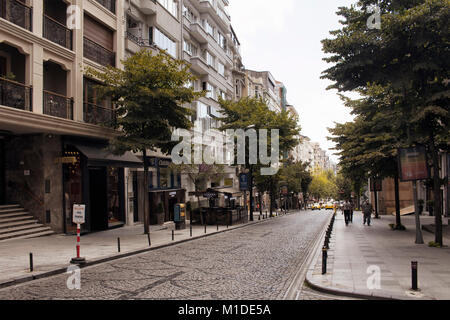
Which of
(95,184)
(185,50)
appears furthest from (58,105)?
(185,50)

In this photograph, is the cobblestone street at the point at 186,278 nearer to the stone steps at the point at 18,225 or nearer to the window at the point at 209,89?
the stone steps at the point at 18,225

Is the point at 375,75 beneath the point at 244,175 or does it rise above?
above

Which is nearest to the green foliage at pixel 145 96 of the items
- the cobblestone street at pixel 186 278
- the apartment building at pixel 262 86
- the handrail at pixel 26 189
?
the handrail at pixel 26 189

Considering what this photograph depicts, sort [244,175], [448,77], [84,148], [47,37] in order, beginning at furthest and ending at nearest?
[244,175] < [84,148] < [47,37] < [448,77]

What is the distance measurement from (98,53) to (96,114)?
3578 mm

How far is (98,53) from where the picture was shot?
75.0 ft

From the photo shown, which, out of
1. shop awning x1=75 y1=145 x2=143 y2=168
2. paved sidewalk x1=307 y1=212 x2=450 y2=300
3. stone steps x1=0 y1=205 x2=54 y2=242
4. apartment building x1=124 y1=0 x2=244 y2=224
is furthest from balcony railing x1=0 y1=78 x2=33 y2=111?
paved sidewalk x1=307 y1=212 x2=450 y2=300

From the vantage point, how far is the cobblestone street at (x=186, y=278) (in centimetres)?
836

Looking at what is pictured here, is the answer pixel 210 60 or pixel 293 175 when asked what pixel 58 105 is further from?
pixel 293 175

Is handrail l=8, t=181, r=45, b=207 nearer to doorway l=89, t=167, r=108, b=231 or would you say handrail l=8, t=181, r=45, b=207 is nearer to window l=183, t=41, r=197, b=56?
doorway l=89, t=167, r=108, b=231

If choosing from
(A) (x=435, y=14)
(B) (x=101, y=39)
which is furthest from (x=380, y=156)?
(B) (x=101, y=39)

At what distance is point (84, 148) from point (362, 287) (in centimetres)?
1575

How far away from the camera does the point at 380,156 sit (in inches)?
823
